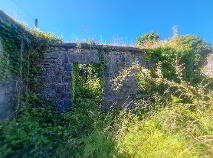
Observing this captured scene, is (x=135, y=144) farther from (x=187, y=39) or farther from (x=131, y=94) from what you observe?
(x=187, y=39)

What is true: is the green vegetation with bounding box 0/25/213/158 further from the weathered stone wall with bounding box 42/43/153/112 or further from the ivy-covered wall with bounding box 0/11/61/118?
the weathered stone wall with bounding box 42/43/153/112

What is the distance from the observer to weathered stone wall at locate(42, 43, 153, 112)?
9523mm

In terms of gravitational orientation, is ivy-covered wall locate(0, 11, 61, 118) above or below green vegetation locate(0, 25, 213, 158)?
above

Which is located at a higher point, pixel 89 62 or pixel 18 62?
pixel 89 62

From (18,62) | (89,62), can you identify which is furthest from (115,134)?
(89,62)

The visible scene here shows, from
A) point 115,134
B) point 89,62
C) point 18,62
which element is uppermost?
point 89,62

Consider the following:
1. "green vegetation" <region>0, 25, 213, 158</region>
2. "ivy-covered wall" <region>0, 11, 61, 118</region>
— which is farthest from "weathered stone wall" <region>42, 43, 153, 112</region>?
"green vegetation" <region>0, 25, 213, 158</region>

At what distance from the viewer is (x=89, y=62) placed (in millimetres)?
10117

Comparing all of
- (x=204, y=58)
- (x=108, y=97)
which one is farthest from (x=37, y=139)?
(x=204, y=58)

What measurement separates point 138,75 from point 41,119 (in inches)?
161

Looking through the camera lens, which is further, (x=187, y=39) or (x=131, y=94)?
(x=187, y=39)

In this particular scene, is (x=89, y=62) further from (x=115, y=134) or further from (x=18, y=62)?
(x=115, y=134)

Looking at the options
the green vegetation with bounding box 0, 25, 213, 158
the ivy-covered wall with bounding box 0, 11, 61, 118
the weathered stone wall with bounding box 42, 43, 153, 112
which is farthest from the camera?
the weathered stone wall with bounding box 42, 43, 153, 112

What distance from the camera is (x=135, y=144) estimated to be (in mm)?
5242
